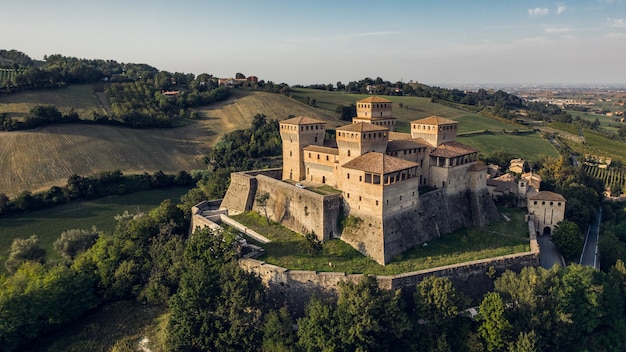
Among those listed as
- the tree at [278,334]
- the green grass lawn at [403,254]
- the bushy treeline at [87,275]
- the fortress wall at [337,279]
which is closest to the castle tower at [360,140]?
the green grass lawn at [403,254]

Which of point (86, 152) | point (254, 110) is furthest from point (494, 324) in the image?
point (254, 110)

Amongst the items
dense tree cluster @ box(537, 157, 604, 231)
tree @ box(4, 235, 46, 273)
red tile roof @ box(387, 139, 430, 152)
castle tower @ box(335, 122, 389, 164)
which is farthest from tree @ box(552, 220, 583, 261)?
tree @ box(4, 235, 46, 273)

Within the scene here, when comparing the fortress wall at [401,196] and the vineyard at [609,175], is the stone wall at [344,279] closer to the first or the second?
the fortress wall at [401,196]

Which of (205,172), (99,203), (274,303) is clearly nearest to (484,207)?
(274,303)

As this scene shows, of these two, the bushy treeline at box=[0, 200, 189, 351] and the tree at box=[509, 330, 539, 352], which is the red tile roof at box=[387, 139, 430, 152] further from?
the bushy treeline at box=[0, 200, 189, 351]

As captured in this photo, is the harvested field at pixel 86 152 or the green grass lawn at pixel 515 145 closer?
the harvested field at pixel 86 152

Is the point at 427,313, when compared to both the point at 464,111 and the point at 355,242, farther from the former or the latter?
the point at 464,111
